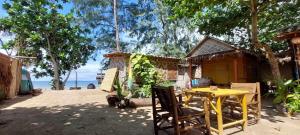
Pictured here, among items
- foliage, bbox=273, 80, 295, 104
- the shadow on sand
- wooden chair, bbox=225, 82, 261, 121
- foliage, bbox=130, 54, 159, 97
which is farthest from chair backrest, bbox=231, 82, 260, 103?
foliage, bbox=130, 54, 159, 97

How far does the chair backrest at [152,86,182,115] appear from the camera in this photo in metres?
4.40

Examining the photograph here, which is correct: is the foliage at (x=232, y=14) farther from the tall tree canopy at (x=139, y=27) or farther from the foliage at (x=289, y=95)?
the tall tree canopy at (x=139, y=27)

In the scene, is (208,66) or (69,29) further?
(69,29)

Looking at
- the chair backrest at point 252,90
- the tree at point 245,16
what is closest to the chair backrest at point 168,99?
the chair backrest at point 252,90

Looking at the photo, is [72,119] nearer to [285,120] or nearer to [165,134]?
[165,134]

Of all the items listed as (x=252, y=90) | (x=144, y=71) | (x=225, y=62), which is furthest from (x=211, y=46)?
(x=252, y=90)

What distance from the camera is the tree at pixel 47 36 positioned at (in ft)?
65.5

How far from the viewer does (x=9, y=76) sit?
13.3m

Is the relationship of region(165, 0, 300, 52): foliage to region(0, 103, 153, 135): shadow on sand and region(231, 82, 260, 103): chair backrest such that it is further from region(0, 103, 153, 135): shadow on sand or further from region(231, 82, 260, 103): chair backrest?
region(0, 103, 153, 135): shadow on sand

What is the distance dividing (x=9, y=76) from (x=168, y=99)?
473 inches

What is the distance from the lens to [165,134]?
5.36 m

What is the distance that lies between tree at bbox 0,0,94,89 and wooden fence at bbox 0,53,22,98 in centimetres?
615

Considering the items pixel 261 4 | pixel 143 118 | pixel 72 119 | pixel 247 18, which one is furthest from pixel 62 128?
pixel 247 18

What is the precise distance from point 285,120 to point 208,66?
37.6ft
